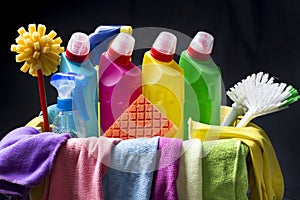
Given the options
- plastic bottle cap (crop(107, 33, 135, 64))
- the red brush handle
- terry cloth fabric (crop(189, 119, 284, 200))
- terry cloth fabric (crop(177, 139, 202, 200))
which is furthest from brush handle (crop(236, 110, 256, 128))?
the red brush handle

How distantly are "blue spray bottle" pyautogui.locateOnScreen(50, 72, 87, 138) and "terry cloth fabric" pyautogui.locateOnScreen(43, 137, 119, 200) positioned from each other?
0.11m

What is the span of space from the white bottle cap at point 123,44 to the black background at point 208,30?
18.1 inches

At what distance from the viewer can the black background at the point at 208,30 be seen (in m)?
1.33

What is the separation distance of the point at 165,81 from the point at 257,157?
8.6 inches

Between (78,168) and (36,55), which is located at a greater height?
(36,55)

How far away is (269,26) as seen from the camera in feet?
4.40

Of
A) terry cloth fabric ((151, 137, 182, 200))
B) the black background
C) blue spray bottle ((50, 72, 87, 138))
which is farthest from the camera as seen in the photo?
the black background

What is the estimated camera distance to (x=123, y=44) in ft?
3.03

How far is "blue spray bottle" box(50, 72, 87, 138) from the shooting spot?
904mm

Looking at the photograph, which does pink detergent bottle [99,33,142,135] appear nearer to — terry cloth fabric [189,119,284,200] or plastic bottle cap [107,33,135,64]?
plastic bottle cap [107,33,135,64]

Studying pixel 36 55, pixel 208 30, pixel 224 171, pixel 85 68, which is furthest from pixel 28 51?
pixel 208 30

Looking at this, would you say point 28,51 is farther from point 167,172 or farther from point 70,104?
point 167,172

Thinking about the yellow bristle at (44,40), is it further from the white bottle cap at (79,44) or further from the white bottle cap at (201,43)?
the white bottle cap at (201,43)

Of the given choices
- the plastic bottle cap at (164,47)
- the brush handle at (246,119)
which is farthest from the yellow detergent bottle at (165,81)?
the brush handle at (246,119)
